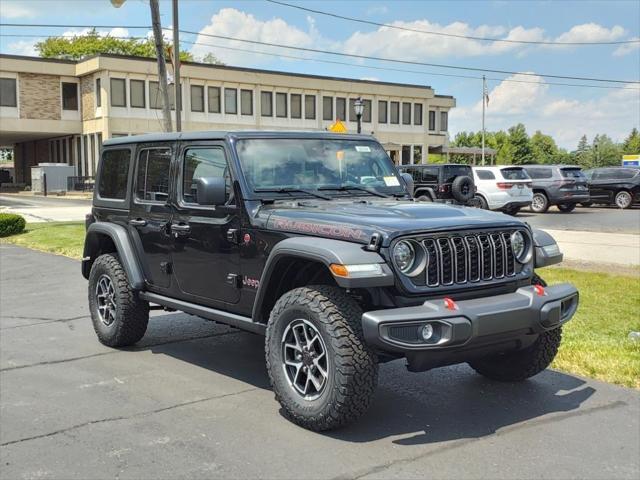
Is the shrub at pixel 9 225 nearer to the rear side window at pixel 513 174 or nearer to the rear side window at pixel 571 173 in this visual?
the rear side window at pixel 513 174

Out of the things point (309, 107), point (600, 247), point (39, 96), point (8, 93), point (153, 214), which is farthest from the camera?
point (309, 107)

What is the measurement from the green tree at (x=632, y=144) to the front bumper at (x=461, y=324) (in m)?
106

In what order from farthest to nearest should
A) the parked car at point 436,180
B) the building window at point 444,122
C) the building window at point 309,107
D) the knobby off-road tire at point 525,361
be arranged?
the building window at point 444,122 < the building window at point 309,107 < the parked car at point 436,180 < the knobby off-road tire at point 525,361

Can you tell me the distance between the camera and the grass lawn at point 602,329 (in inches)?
219

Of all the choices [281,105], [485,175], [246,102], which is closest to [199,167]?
[485,175]

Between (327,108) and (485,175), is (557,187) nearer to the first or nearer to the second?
(485,175)

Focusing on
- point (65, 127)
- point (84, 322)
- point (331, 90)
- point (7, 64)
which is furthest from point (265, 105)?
point (84, 322)

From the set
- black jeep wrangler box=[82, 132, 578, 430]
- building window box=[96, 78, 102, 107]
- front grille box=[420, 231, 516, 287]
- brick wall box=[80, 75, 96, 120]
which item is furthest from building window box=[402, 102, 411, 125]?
front grille box=[420, 231, 516, 287]

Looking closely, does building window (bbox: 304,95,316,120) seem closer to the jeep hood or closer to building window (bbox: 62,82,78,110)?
building window (bbox: 62,82,78,110)

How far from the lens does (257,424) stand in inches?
176

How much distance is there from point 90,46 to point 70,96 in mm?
22432

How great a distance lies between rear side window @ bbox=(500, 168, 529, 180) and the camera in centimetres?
2319

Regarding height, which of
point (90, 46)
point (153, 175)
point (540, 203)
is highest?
point (90, 46)

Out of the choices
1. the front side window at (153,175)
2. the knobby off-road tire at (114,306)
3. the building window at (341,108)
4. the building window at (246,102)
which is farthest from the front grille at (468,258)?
the building window at (341,108)
